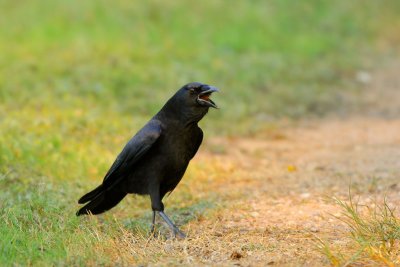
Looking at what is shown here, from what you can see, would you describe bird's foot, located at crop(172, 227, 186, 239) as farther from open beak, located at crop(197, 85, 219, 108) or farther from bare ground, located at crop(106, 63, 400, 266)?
open beak, located at crop(197, 85, 219, 108)

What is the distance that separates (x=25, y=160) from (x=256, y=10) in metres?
10.2

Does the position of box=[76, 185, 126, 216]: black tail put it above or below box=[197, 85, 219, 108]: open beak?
below

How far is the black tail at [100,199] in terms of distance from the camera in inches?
220

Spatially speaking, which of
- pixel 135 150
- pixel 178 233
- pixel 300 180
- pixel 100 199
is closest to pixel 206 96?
pixel 135 150

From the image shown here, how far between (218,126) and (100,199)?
4618 millimetres

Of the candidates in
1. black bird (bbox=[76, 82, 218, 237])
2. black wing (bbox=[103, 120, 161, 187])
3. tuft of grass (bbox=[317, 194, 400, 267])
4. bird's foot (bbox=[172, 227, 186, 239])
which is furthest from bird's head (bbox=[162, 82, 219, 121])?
tuft of grass (bbox=[317, 194, 400, 267])

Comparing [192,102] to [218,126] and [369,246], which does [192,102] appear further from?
[218,126]

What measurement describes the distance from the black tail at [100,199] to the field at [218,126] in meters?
0.12

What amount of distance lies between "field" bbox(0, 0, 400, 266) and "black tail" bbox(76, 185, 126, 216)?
118 millimetres

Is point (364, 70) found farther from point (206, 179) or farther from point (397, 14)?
point (206, 179)

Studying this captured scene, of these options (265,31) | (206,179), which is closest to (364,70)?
(265,31)

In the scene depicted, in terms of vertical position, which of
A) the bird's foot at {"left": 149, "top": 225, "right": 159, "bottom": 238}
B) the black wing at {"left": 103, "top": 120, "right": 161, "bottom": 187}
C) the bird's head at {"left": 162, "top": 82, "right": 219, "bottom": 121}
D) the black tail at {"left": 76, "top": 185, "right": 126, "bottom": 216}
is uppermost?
the bird's head at {"left": 162, "top": 82, "right": 219, "bottom": 121}

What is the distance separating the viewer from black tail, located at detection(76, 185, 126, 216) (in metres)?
5.59

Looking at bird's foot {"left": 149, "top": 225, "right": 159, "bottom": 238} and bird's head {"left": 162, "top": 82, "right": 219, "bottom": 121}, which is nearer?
bird's foot {"left": 149, "top": 225, "right": 159, "bottom": 238}
